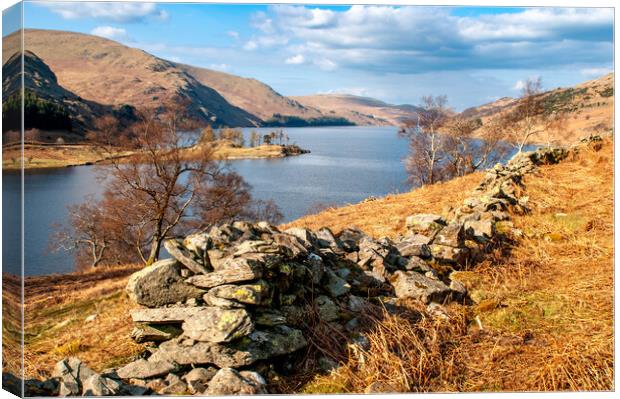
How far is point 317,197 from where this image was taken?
45438 mm

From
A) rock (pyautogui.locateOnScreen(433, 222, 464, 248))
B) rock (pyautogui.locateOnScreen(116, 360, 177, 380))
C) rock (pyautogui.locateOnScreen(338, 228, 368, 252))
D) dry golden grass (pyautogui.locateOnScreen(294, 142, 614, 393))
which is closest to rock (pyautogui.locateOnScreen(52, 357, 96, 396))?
rock (pyautogui.locateOnScreen(116, 360, 177, 380))

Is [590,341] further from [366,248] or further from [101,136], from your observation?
[101,136]

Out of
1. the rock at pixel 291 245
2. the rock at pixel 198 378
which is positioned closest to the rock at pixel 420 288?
the rock at pixel 291 245

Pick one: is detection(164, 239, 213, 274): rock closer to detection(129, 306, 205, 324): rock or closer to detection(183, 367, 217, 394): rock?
detection(129, 306, 205, 324): rock

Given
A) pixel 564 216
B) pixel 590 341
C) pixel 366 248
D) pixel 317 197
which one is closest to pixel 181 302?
pixel 366 248

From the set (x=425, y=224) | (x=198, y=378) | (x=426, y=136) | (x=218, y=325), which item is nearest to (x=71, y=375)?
(x=198, y=378)

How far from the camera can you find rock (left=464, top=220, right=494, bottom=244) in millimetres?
8641

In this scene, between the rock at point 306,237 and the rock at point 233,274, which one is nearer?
the rock at point 233,274

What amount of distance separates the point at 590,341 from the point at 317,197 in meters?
39.8

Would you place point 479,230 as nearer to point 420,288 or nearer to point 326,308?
point 420,288

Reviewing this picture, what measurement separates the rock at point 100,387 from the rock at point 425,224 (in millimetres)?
5898

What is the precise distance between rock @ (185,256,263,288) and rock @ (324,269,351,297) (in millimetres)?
1381

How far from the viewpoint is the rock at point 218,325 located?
204 inches

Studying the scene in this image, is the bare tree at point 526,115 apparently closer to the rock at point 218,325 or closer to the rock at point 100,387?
the rock at point 218,325
